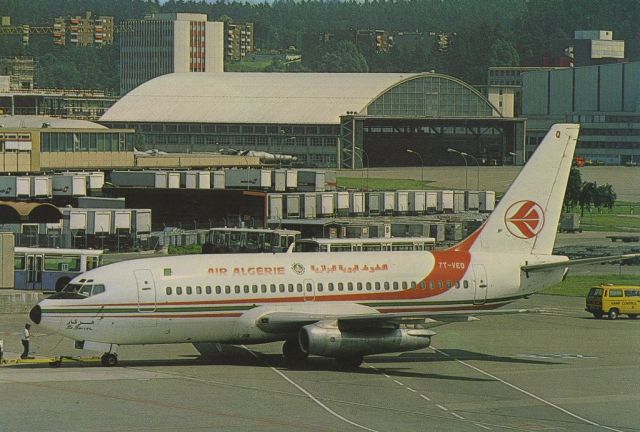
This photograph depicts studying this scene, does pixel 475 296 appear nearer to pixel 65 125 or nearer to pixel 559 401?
pixel 559 401

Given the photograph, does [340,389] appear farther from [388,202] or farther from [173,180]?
[173,180]

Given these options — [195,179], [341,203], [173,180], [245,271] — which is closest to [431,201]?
[341,203]

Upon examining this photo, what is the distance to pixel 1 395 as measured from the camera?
1713 inches

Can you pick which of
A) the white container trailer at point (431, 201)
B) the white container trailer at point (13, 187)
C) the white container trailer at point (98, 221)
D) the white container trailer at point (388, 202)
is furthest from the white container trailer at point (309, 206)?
the white container trailer at point (13, 187)

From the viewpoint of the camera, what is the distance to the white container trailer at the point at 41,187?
4508 inches

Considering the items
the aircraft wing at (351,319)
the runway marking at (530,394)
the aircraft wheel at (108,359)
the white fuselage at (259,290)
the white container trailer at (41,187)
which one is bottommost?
the runway marking at (530,394)

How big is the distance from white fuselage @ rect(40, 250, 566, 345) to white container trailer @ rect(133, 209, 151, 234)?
50.2 m

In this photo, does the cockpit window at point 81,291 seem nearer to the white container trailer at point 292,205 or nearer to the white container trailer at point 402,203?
the white container trailer at point 292,205

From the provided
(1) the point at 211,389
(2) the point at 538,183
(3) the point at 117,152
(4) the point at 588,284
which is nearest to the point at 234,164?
(3) the point at 117,152

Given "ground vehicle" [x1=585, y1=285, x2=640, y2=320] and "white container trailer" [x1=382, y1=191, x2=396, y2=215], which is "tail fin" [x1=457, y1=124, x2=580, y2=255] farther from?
"white container trailer" [x1=382, y1=191, x2=396, y2=215]

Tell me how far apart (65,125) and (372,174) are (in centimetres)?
4899

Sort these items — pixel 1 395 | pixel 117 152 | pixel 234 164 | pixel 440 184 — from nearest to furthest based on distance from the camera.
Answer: pixel 1 395, pixel 117 152, pixel 234 164, pixel 440 184

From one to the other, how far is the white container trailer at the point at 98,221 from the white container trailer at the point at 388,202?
36.4 metres

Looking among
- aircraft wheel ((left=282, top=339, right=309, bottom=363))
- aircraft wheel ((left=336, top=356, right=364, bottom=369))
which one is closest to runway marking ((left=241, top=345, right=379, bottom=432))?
aircraft wheel ((left=282, top=339, right=309, bottom=363))
